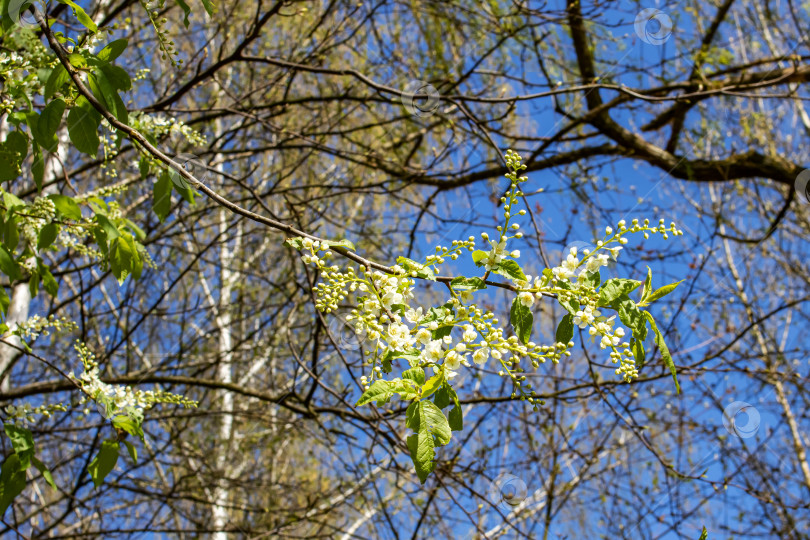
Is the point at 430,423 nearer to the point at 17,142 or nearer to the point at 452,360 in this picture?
the point at 452,360

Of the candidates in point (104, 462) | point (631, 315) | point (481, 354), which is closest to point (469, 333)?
point (481, 354)

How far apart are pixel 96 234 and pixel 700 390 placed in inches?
191

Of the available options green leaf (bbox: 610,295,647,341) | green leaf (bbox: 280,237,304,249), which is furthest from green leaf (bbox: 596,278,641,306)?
green leaf (bbox: 280,237,304,249)

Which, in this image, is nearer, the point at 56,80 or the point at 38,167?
the point at 56,80

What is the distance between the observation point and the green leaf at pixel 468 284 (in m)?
1.08

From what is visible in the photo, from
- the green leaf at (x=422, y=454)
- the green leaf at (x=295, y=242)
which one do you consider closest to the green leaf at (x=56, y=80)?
the green leaf at (x=295, y=242)

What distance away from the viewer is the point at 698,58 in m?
3.81

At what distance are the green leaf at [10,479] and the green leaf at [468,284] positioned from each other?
45.9 inches

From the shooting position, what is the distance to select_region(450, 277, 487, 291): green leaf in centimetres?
108

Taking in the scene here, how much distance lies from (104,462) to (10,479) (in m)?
0.20

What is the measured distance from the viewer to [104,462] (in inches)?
64.2

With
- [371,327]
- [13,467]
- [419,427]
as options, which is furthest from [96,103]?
[13,467]

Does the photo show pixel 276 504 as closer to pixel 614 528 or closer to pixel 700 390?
pixel 614 528

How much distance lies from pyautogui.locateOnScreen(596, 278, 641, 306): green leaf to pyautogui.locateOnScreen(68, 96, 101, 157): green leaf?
99cm
